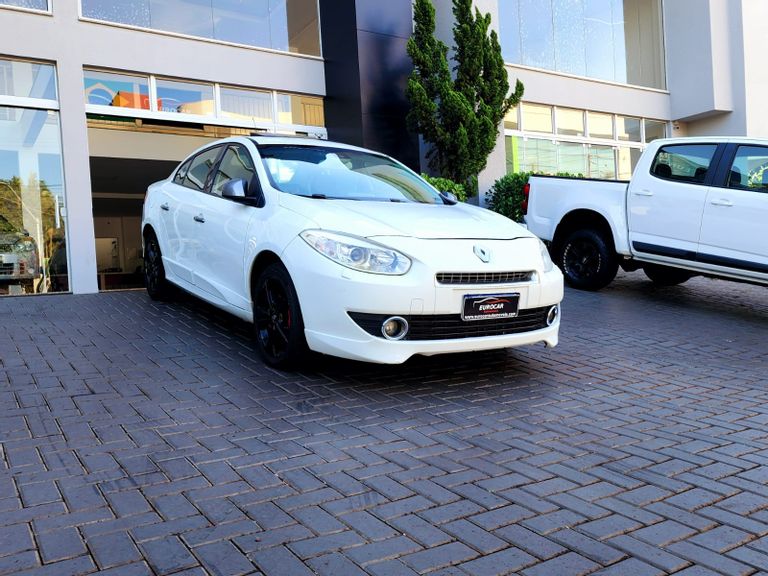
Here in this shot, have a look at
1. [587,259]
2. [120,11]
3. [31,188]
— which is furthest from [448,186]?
[31,188]

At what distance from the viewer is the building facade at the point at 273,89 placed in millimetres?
10312

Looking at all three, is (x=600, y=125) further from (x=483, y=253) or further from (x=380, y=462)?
(x=380, y=462)

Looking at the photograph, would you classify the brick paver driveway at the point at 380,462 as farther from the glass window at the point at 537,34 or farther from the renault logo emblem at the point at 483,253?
the glass window at the point at 537,34

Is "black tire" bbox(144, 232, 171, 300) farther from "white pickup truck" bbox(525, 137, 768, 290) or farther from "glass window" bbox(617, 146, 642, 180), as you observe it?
"glass window" bbox(617, 146, 642, 180)

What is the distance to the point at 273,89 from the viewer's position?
12703mm

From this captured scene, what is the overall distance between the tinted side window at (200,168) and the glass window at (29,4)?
527 centimetres

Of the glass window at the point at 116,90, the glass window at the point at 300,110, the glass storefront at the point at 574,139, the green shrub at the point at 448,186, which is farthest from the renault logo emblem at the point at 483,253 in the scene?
the glass storefront at the point at 574,139

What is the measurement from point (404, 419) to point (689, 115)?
17.5m

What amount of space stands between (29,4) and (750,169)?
32.4 feet

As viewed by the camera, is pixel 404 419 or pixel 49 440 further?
pixel 404 419

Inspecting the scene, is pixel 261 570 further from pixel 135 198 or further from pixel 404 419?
pixel 135 198

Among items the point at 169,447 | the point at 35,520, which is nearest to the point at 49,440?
the point at 169,447

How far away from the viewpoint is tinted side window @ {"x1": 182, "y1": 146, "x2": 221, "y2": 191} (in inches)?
259

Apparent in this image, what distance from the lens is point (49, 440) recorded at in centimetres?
374
